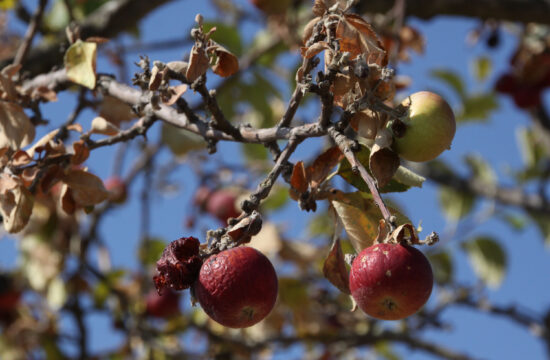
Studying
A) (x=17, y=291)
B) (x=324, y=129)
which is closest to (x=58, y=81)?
(x=324, y=129)

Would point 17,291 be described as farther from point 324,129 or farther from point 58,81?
point 324,129

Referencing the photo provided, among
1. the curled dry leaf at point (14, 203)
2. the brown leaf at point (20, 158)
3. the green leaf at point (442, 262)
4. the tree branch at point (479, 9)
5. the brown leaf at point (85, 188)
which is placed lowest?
the curled dry leaf at point (14, 203)

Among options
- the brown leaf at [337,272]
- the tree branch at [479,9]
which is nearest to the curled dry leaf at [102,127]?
the brown leaf at [337,272]

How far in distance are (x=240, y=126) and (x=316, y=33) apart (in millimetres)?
256

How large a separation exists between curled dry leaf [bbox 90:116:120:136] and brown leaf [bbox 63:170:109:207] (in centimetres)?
11

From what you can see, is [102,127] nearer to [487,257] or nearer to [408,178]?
[408,178]

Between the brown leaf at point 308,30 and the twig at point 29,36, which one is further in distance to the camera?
the twig at point 29,36

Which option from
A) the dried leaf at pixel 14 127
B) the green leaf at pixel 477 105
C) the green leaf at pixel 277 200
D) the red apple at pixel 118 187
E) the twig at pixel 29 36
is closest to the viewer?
the dried leaf at pixel 14 127

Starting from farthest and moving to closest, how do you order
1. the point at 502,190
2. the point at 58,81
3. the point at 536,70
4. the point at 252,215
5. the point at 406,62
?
1. the point at 502,190
2. the point at 536,70
3. the point at 406,62
4. the point at 58,81
5. the point at 252,215

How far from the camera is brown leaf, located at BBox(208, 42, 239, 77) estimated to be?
130 centimetres

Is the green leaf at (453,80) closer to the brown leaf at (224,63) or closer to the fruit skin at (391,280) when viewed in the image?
the brown leaf at (224,63)

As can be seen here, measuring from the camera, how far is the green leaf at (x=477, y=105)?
172 inches

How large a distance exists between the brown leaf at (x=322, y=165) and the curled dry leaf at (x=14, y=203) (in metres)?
0.60

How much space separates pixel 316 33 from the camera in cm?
121
